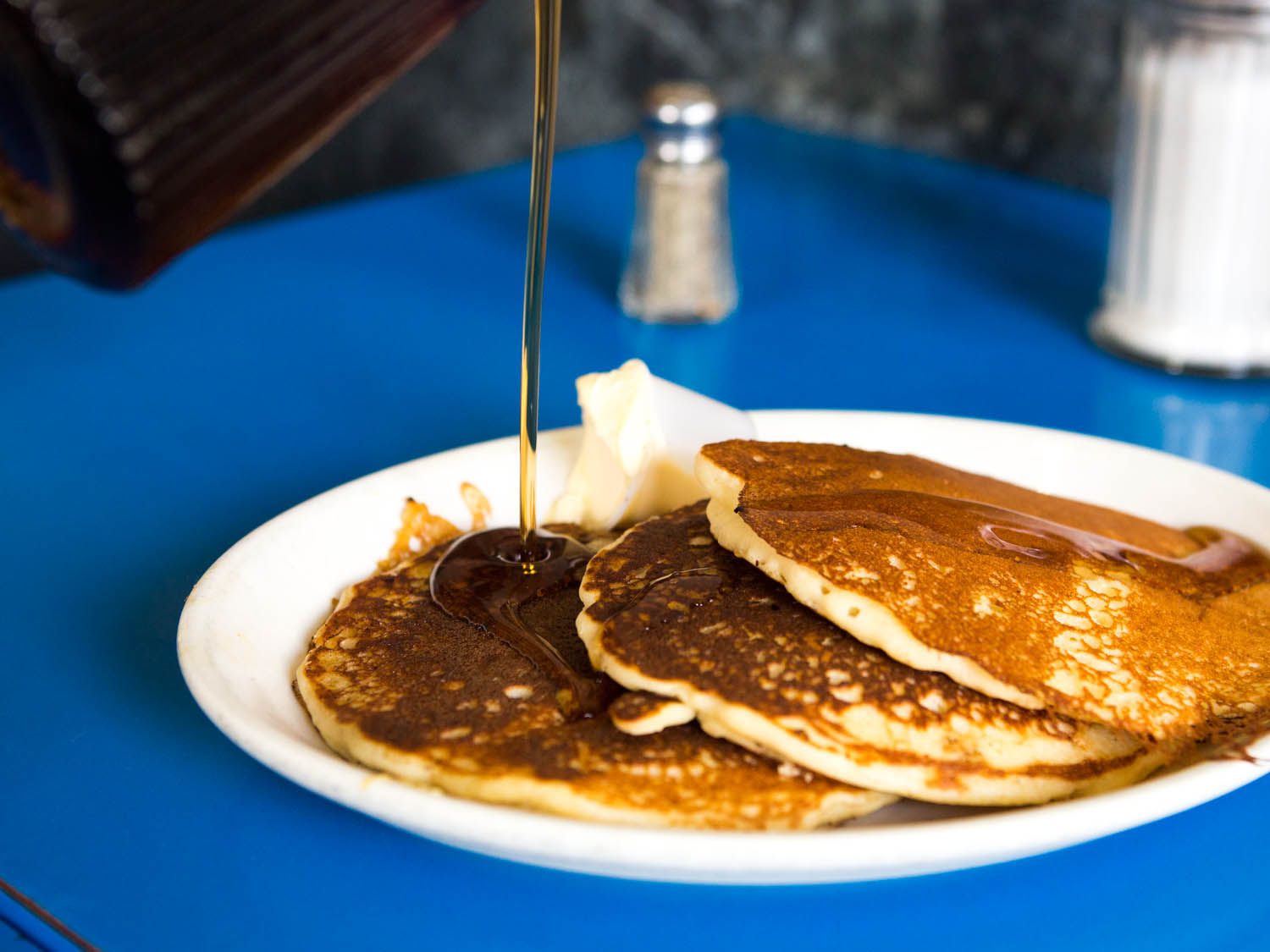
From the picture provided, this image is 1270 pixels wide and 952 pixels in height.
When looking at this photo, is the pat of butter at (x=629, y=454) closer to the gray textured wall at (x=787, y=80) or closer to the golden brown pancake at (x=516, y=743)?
the golden brown pancake at (x=516, y=743)

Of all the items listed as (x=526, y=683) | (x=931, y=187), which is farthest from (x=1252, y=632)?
(x=931, y=187)

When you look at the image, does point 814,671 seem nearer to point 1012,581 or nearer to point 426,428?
point 1012,581

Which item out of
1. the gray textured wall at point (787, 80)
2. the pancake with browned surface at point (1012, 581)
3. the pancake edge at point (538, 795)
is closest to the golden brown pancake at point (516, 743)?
the pancake edge at point (538, 795)

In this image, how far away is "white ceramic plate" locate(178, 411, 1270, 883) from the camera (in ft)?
2.34

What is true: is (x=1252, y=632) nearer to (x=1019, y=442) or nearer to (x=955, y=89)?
(x=1019, y=442)

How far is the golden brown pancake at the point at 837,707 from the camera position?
0.80 metres

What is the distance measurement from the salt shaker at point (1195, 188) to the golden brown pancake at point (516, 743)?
3.29 feet

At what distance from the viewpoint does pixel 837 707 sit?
82 cm

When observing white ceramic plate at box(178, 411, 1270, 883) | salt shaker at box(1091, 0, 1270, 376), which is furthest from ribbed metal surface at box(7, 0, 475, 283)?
salt shaker at box(1091, 0, 1270, 376)

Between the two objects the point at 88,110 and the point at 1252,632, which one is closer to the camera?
the point at 88,110

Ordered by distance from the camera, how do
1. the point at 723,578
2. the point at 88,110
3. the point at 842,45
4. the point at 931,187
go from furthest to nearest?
the point at 842,45 → the point at 931,187 → the point at 723,578 → the point at 88,110

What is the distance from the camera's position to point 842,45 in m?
2.77

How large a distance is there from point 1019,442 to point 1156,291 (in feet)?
1.84

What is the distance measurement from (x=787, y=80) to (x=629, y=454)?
1945 millimetres
